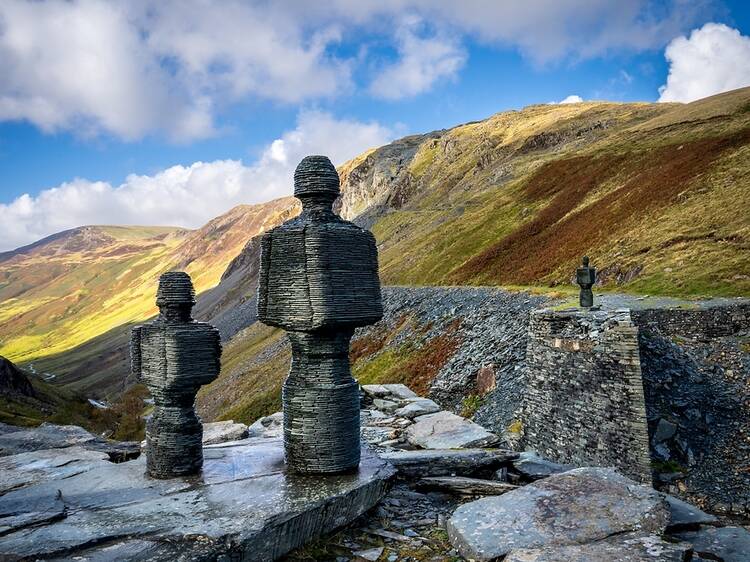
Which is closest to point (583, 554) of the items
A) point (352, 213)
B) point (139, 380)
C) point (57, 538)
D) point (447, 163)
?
point (57, 538)

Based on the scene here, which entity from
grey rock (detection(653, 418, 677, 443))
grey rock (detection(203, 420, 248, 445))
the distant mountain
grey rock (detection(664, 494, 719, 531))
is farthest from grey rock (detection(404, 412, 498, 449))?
the distant mountain

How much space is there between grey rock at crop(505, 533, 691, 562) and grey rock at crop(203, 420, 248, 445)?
6269 mm

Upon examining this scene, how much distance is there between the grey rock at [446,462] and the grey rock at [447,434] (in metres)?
0.77

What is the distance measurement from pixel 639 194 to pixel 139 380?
3781cm

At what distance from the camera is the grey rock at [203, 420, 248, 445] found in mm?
9070

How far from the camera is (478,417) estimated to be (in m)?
19.8

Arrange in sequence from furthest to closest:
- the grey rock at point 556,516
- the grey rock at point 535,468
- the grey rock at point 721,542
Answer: the grey rock at point 535,468, the grey rock at point 721,542, the grey rock at point 556,516

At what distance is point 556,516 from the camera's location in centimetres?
481

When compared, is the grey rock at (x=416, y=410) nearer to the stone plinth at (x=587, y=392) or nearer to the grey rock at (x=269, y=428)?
the grey rock at (x=269, y=428)

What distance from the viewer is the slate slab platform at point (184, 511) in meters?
4.25

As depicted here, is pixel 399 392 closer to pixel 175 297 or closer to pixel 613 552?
pixel 175 297

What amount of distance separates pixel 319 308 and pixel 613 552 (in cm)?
354

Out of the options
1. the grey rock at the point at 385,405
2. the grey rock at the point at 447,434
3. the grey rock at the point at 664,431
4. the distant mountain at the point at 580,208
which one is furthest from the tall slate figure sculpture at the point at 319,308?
the distant mountain at the point at 580,208

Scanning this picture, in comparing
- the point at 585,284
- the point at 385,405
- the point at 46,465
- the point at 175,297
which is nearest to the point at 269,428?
the point at 385,405
